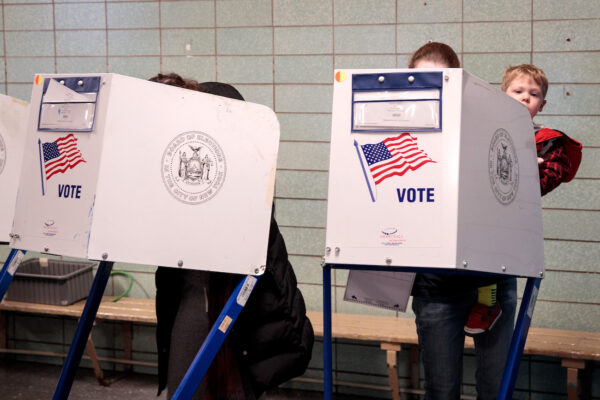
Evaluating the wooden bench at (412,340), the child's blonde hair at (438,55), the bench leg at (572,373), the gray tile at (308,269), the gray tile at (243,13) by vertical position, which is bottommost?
the bench leg at (572,373)

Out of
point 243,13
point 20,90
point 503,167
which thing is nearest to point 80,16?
point 20,90

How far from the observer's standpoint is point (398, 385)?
2885mm

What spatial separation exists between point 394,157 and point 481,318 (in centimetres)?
63

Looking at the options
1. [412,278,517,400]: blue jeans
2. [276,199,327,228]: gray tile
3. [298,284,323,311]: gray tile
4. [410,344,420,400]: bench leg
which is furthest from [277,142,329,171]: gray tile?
[412,278,517,400]: blue jeans

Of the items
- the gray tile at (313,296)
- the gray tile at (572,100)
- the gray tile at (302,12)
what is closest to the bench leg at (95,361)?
the gray tile at (313,296)

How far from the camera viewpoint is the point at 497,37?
2.88 metres

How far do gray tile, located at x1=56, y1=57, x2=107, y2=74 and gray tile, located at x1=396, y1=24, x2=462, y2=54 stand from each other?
1510 millimetres

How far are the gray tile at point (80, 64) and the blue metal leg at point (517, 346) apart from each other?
2.45 meters

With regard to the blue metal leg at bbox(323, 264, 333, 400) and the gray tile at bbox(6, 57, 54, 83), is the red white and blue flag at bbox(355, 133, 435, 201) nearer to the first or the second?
the blue metal leg at bbox(323, 264, 333, 400)

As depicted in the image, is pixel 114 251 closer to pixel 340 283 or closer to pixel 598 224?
pixel 340 283

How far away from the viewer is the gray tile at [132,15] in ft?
10.5

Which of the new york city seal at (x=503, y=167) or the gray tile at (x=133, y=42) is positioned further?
the gray tile at (x=133, y=42)

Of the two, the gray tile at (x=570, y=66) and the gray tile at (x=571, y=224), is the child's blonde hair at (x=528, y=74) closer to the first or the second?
the gray tile at (x=570, y=66)

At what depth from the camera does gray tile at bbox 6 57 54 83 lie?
11.0ft
